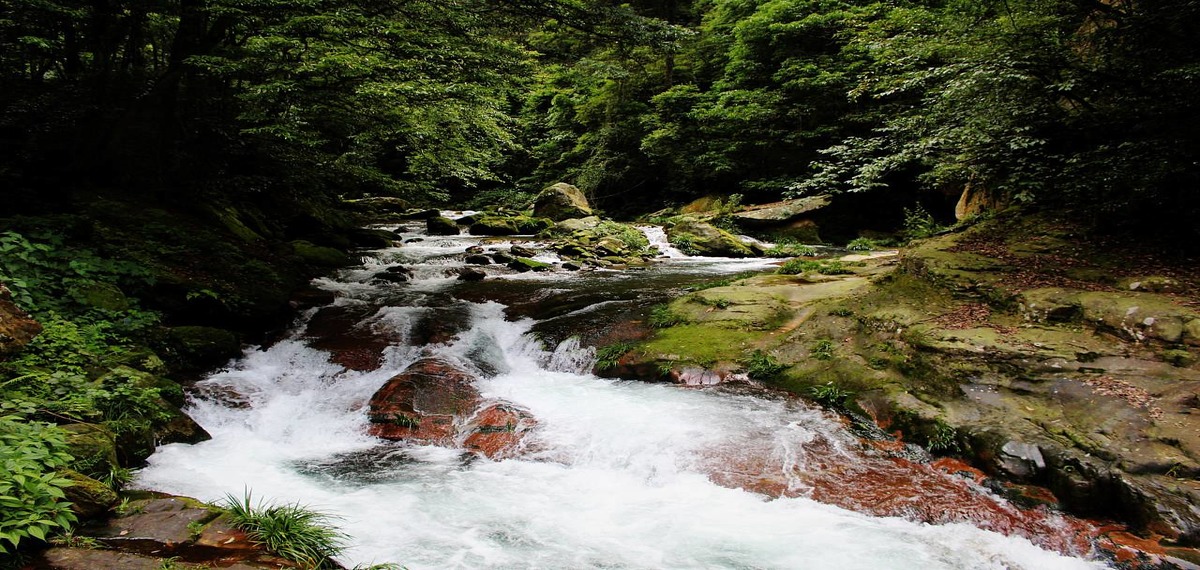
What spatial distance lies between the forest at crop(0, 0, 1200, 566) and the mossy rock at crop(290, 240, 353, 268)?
60 millimetres

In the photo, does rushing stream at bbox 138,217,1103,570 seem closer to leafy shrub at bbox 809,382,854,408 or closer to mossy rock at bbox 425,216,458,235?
leafy shrub at bbox 809,382,854,408

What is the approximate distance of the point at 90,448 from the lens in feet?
12.6

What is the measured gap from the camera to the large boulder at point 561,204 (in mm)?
22594

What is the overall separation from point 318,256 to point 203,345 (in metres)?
6.54

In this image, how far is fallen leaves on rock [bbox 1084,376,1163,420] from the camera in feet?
14.5

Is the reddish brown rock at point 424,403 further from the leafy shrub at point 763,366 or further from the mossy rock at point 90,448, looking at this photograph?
the leafy shrub at point 763,366

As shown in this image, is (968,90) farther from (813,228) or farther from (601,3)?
(813,228)

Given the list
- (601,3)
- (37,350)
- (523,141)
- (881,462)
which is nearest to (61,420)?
(37,350)

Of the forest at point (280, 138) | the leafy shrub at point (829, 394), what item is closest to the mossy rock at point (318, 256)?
the forest at point (280, 138)

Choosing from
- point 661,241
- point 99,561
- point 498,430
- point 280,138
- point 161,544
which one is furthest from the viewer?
point 661,241

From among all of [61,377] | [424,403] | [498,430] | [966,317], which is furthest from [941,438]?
[61,377]

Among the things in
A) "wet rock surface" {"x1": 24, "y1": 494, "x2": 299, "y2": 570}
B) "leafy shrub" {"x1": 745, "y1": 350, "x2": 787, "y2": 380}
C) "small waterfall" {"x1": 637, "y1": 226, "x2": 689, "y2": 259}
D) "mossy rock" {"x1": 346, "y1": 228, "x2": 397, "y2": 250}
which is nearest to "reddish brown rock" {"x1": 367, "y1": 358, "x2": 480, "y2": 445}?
"wet rock surface" {"x1": 24, "y1": 494, "x2": 299, "y2": 570}

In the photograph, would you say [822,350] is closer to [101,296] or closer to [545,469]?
[545,469]

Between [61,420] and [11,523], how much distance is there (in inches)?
81.1
